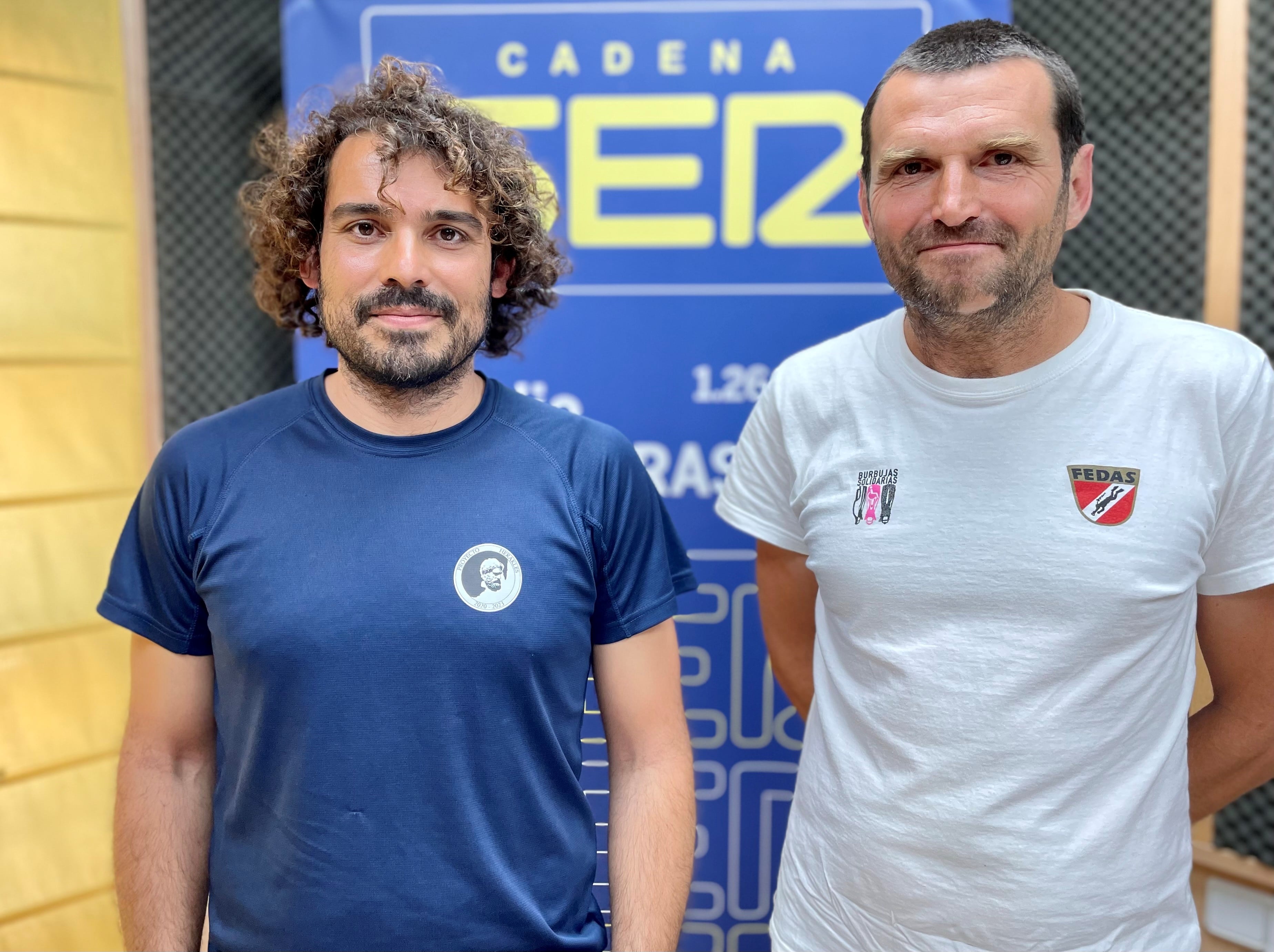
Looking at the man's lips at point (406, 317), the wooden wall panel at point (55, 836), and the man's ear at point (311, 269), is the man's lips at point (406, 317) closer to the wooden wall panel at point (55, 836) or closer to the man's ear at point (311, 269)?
the man's ear at point (311, 269)

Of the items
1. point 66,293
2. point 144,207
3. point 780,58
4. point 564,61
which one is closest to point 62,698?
point 66,293

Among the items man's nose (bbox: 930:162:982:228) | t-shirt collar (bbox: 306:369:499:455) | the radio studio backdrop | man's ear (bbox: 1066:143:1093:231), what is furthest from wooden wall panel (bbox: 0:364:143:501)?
man's ear (bbox: 1066:143:1093:231)

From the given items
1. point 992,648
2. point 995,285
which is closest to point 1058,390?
point 995,285

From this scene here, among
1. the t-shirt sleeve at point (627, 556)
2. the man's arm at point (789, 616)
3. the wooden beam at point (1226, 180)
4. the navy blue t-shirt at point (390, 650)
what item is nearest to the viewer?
the navy blue t-shirt at point (390, 650)

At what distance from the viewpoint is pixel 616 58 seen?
6.28 ft

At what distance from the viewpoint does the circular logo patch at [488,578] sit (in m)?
1.23

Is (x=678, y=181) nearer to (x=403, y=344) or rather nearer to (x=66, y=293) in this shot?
(x=403, y=344)

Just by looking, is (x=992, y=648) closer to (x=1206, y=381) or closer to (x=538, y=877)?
(x=1206, y=381)

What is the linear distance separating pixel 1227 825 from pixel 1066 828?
1.72m

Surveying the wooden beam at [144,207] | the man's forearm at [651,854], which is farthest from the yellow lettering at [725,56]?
the wooden beam at [144,207]

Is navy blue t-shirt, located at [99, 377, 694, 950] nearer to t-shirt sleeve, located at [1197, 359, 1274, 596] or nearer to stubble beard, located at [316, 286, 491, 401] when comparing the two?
stubble beard, located at [316, 286, 491, 401]

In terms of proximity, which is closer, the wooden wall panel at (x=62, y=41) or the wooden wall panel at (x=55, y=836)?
the wooden wall panel at (x=62, y=41)

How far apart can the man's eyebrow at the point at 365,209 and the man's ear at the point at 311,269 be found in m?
0.20

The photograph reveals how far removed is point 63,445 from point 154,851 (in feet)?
4.96
